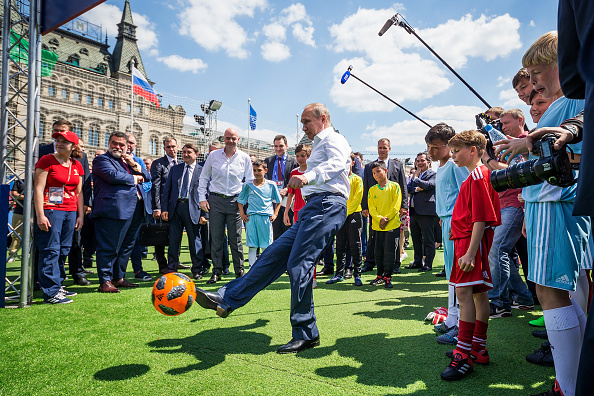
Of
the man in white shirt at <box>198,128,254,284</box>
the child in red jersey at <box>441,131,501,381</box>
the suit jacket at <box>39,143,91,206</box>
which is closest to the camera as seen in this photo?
the child in red jersey at <box>441,131,501,381</box>

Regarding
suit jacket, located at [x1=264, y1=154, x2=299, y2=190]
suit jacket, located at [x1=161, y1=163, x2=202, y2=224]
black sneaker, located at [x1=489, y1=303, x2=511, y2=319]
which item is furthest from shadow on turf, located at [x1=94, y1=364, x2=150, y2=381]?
suit jacket, located at [x1=264, y1=154, x2=299, y2=190]

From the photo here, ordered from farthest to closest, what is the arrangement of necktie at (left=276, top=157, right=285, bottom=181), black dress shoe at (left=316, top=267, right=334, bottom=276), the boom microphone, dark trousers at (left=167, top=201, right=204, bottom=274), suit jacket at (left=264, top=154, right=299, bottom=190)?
the boom microphone
necktie at (left=276, top=157, right=285, bottom=181)
suit jacket at (left=264, top=154, right=299, bottom=190)
black dress shoe at (left=316, top=267, right=334, bottom=276)
dark trousers at (left=167, top=201, right=204, bottom=274)

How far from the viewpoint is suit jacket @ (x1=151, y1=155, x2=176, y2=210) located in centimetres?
665

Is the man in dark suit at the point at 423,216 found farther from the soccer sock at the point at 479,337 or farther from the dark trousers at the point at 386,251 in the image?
the soccer sock at the point at 479,337

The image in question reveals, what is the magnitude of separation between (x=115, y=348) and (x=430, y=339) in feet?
8.54

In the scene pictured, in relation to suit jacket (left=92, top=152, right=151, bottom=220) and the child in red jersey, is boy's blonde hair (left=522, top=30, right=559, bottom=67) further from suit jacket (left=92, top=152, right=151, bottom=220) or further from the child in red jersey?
suit jacket (left=92, top=152, right=151, bottom=220)

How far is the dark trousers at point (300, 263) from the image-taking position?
2.94m

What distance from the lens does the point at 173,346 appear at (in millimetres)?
2934

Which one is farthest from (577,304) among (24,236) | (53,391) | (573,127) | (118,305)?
(24,236)

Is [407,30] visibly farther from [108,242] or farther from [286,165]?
[108,242]

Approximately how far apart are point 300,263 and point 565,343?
5.79 ft

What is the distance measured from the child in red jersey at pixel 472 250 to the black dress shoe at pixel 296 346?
1.02 meters

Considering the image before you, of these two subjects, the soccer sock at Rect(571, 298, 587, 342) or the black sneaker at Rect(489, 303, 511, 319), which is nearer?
the soccer sock at Rect(571, 298, 587, 342)

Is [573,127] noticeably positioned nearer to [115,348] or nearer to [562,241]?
[562,241]
